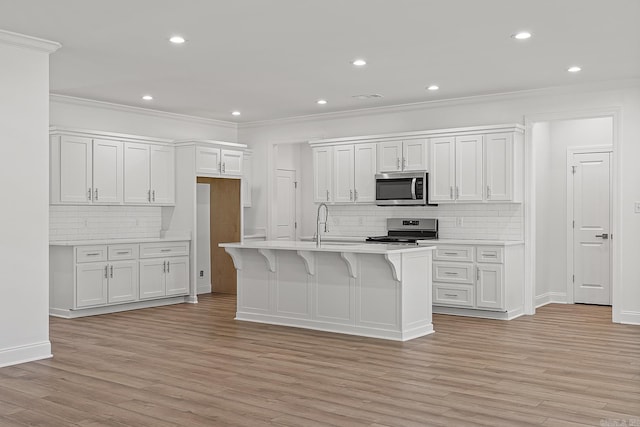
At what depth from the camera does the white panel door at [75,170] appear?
305 inches

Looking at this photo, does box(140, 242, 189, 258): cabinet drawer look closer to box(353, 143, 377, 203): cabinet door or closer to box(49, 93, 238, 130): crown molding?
box(49, 93, 238, 130): crown molding

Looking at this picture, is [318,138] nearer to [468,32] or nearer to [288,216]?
[288,216]

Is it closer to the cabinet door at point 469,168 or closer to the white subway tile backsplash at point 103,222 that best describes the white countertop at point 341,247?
the cabinet door at point 469,168

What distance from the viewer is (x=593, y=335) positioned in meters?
6.44

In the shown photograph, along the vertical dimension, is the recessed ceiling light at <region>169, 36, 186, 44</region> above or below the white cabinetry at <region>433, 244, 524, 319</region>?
above

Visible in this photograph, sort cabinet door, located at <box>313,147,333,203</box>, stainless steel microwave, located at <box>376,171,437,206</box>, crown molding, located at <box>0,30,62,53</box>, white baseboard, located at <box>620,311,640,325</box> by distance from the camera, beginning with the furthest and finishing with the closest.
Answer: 1. cabinet door, located at <box>313,147,333,203</box>
2. stainless steel microwave, located at <box>376,171,437,206</box>
3. white baseboard, located at <box>620,311,640,325</box>
4. crown molding, located at <box>0,30,62,53</box>

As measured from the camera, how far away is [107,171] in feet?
27.1

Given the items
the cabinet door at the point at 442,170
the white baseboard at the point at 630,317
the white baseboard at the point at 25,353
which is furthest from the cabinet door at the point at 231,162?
the white baseboard at the point at 630,317

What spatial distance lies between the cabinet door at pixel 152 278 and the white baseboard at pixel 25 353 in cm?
289

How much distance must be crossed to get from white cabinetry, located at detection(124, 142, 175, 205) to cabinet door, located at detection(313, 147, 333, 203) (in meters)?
2.08

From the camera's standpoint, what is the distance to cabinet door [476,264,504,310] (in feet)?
24.3

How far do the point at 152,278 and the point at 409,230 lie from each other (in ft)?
11.6

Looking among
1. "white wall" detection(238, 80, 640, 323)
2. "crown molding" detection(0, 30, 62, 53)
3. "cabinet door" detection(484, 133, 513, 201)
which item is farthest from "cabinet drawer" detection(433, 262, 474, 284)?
"crown molding" detection(0, 30, 62, 53)

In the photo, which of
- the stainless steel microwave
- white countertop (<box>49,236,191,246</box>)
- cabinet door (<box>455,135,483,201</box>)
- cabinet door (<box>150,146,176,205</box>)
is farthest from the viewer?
cabinet door (<box>150,146,176,205</box>)
